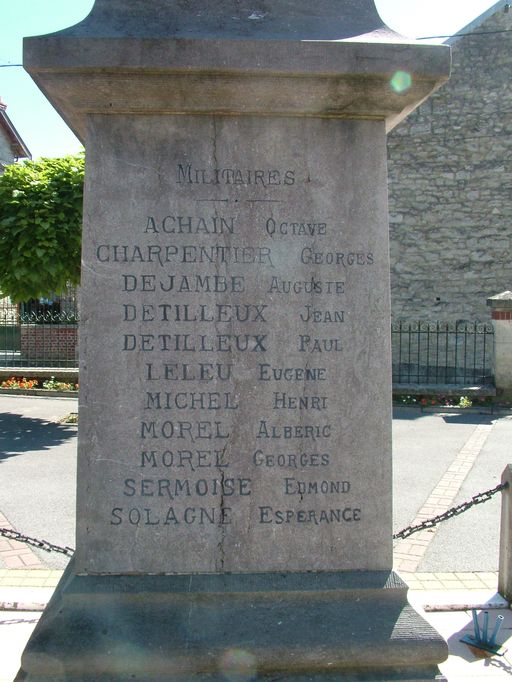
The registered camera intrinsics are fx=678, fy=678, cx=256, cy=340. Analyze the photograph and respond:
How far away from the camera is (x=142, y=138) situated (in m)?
2.71

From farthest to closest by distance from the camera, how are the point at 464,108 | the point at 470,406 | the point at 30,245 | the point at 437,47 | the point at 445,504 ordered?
the point at 464,108
the point at 470,406
the point at 30,245
the point at 445,504
the point at 437,47

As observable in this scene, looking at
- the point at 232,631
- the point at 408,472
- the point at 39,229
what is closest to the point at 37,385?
the point at 39,229

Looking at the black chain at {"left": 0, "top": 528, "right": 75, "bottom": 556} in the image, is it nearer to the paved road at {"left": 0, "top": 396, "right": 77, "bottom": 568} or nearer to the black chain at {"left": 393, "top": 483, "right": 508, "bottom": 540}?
the paved road at {"left": 0, "top": 396, "right": 77, "bottom": 568}

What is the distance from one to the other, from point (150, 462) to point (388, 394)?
1.01 metres

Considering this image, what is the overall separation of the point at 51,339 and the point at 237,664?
15731mm

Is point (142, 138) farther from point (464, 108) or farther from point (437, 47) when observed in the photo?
point (464, 108)

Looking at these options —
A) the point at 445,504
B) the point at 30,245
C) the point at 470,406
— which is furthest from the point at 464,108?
the point at 445,504

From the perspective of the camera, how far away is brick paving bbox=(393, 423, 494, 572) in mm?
5367

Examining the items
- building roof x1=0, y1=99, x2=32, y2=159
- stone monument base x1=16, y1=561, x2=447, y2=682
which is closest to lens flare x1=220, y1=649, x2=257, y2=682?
stone monument base x1=16, y1=561, x2=447, y2=682

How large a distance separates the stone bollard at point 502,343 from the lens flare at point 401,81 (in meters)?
11.9

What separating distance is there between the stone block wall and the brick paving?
7.60 meters

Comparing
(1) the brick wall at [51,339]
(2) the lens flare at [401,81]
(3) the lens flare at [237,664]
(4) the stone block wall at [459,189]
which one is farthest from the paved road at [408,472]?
(4) the stone block wall at [459,189]

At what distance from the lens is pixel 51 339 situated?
17.3m

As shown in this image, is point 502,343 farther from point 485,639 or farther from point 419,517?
point 485,639
